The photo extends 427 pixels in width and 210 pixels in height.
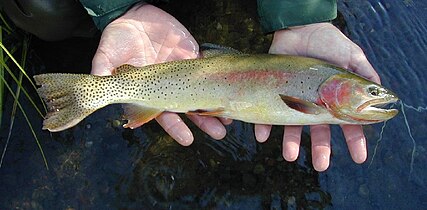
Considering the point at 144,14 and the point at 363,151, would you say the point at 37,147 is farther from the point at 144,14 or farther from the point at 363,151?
the point at 363,151

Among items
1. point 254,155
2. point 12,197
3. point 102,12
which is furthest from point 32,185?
point 254,155

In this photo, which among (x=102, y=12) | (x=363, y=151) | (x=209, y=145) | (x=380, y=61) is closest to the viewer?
(x=363, y=151)

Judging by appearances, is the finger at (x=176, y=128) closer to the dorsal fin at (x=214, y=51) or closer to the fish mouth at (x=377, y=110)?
the dorsal fin at (x=214, y=51)

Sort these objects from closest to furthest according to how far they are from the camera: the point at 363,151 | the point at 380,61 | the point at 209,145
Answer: the point at 363,151 < the point at 209,145 < the point at 380,61

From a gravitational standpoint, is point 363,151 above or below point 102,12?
below

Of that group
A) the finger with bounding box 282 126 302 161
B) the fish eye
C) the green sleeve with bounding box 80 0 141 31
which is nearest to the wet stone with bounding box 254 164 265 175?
the finger with bounding box 282 126 302 161

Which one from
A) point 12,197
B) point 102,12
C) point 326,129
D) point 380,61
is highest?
point 102,12

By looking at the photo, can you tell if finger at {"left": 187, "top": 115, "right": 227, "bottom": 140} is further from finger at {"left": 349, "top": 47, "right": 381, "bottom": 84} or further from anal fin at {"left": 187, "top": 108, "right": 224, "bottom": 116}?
finger at {"left": 349, "top": 47, "right": 381, "bottom": 84}

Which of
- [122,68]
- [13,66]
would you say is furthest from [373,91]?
[13,66]

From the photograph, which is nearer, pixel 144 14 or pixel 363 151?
pixel 363 151

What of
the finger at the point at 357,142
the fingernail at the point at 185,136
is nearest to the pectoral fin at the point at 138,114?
the fingernail at the point at 185,136
